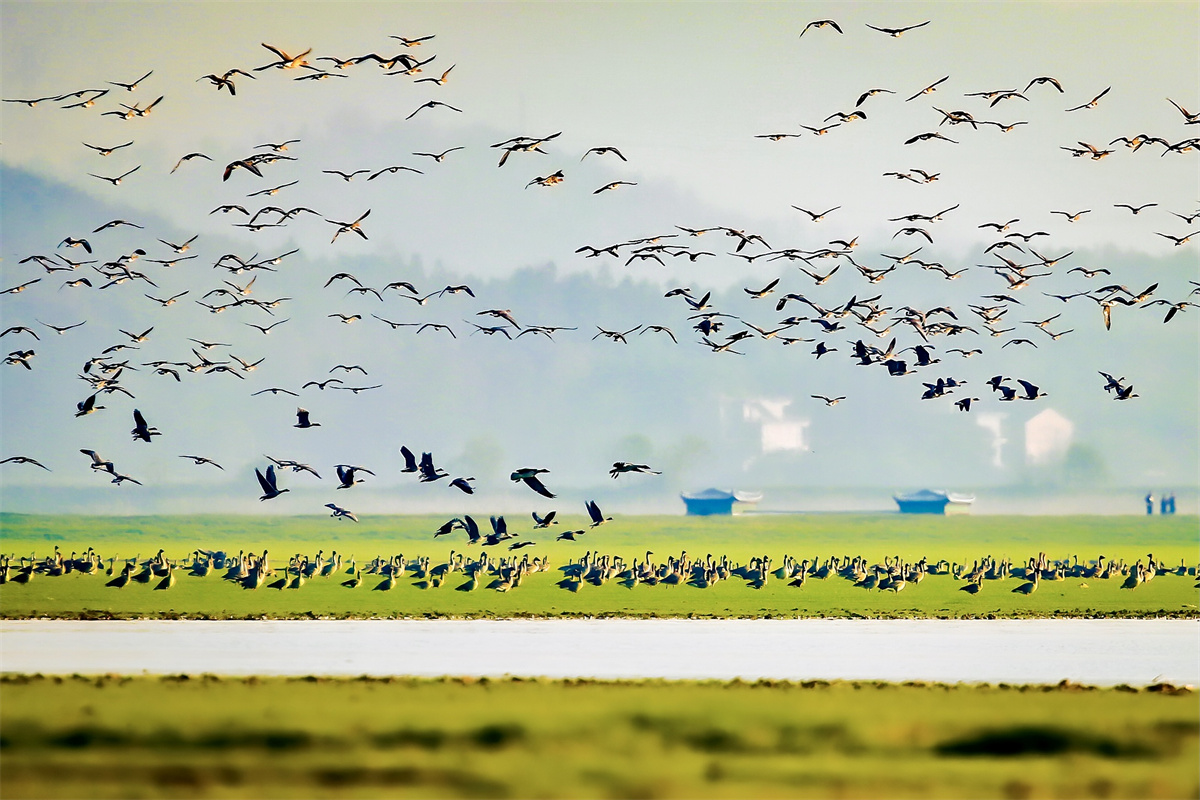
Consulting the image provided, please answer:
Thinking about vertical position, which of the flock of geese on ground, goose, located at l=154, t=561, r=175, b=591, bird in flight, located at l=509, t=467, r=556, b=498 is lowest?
goose, located at l=154, t=561, r=175, b=591

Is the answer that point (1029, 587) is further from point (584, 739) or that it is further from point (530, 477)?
point (584, 739)

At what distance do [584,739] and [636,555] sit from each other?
64251 mm

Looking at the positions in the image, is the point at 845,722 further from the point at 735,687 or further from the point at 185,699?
the point at 185,699

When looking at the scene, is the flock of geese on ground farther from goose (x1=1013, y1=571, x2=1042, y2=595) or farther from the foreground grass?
the foreground grass

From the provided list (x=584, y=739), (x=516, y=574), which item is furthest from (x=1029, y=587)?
(x=584, y=739)

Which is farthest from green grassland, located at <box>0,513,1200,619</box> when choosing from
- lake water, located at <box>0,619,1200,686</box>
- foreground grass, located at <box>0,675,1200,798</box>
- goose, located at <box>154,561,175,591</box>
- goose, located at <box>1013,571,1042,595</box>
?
foreground grass, located at <box>0,675,1200,798</box>

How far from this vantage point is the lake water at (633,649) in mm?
29938

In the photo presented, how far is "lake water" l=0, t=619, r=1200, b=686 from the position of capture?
98.2 feet

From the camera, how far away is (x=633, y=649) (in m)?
34.8

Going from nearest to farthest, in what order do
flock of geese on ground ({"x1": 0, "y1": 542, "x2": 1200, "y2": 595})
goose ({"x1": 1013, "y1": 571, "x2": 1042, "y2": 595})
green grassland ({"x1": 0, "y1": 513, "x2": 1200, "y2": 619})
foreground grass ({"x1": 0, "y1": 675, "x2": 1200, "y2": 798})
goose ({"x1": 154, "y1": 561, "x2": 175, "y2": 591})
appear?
foreground grass ({"x1": 0, "y1": 675, "x2": 1200, "y2": 798}), green grassland ({"x1": 0, "y1": 513, "x2": 1200, "y2": 619}), goose ({"x1": 154, "y1": 561, "x2": 175, "y2": 591}), flock of geese on ground ({"x1": 0, "y1": 542, "x2": 1200, "y2": 595}), goose ({"x1": 1013, "y1": 571, "x2": 1042, "y2": 595})

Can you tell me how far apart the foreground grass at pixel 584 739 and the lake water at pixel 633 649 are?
7.89ft

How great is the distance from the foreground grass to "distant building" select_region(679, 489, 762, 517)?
94682mm

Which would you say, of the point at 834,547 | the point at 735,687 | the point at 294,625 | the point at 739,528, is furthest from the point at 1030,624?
the point at 739,528

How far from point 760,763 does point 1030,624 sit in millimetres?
25542
